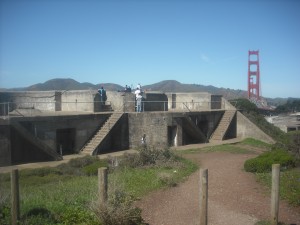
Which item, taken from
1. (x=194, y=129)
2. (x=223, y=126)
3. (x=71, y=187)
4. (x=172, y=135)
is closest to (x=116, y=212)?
(x=71, y=187)

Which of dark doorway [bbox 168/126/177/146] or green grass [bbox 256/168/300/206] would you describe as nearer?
green grass [bbox 256/168/300/206]

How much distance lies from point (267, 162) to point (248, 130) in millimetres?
13831

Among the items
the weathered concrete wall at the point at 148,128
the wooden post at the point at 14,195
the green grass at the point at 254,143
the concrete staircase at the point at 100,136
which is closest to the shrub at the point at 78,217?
the wooden post at the point at 14,195

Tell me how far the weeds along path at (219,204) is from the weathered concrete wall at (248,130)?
13.4 metres

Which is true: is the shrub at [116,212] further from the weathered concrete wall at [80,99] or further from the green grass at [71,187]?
the weathered concrete wall at [80,99]

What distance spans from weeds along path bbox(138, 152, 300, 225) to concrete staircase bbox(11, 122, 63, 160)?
7.32 m

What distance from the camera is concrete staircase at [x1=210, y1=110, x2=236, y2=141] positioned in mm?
25609

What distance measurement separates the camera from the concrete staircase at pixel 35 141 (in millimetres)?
15906

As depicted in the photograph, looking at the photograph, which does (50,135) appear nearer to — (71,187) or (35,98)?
(35,98)

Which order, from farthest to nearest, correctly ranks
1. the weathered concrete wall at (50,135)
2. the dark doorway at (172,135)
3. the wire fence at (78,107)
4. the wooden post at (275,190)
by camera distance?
the dark doorway at (172,135), the wire fence at (78,107), the weathered concrete wall at (50,135), the wooden post at (275,190)

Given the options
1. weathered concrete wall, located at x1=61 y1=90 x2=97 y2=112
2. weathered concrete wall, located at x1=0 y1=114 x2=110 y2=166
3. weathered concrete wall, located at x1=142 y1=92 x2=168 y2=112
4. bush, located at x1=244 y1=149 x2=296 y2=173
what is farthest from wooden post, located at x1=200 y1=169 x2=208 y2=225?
weathered concrete wall, located at x1=142 y1=92 x2=168 y2=112

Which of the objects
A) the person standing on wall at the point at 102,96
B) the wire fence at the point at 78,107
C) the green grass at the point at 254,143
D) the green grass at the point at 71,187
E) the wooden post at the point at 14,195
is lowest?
the green grass at the point at 254,143

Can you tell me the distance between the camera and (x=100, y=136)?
19.7 meters

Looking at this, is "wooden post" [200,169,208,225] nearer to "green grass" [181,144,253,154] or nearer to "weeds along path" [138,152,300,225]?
"weeds along path" [138,152,300,225]
